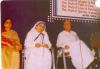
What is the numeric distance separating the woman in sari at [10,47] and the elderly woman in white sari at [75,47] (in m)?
0.24

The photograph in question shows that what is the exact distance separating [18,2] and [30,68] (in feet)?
1.16

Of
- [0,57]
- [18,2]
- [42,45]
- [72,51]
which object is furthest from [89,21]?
[0,57]

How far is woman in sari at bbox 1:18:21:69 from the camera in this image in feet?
3.65

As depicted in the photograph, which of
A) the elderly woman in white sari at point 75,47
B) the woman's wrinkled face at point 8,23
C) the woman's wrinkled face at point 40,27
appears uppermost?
the woman's wrinkled face at point 8,23

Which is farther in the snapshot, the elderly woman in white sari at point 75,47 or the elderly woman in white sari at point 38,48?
the elderly woman in white sari at point 75,47

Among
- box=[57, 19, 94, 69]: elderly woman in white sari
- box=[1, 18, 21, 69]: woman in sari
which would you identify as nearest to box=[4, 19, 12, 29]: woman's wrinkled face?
box=[1, 18, 21, 69]: woman in sari

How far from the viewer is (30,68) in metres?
1.16

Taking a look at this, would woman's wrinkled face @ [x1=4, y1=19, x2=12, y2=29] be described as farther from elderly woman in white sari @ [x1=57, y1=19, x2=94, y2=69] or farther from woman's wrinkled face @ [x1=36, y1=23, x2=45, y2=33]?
elderly woman in white sari @ [x1=57, y1=19, x2=94, y2=69]

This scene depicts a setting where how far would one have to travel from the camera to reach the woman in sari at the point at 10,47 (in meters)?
1.11

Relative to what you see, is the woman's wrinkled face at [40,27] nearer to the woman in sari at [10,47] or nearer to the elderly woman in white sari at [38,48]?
the elderly woman in white sari at [38,48]

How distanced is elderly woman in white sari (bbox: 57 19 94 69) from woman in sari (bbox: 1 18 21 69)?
243 mm

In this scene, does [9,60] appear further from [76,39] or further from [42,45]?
[76,39]

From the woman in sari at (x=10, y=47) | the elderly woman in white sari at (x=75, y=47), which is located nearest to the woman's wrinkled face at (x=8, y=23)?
the woman in sari at (x=10, y=47)

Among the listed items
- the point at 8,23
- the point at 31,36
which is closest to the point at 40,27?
the point at 31,36
